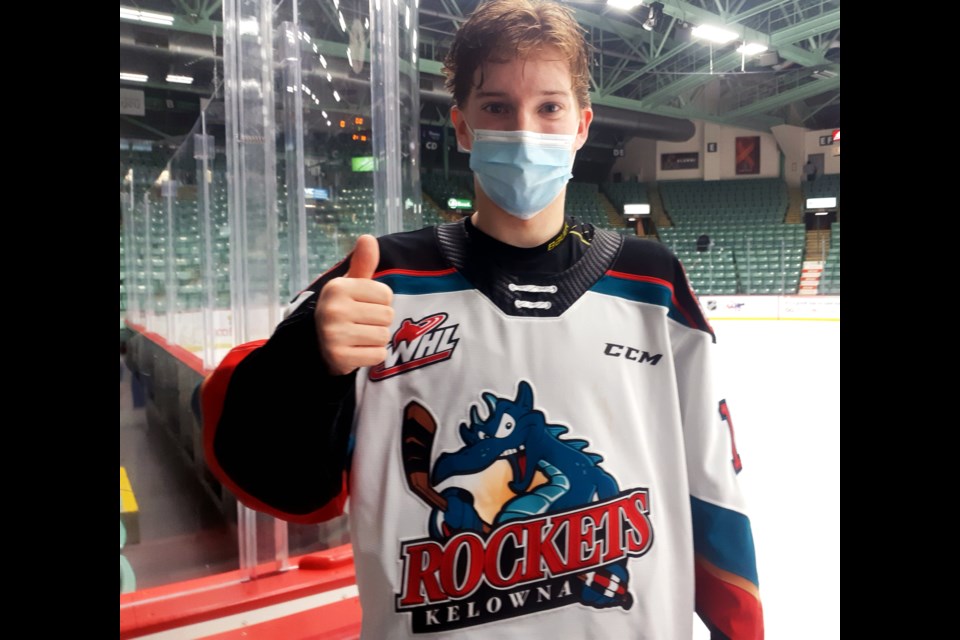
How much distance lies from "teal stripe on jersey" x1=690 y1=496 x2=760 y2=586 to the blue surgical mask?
42 cm

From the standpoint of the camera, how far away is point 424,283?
77 centimetres

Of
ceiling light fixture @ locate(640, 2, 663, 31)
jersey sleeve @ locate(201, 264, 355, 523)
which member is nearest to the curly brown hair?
jersey sleeve @ locate(201, 264, 355, 523)

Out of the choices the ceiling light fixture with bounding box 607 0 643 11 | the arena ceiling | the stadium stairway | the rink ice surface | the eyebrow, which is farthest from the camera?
the stadium stairway

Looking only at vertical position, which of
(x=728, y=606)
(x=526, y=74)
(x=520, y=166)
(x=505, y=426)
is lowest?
(x=728, y=606)

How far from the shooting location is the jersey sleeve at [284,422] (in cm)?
68

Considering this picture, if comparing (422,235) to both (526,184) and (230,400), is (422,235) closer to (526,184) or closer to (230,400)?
(526,184)

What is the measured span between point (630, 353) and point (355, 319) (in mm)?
325

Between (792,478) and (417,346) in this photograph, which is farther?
(792,478)

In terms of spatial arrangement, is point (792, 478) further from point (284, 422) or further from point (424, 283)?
point (284, 422)

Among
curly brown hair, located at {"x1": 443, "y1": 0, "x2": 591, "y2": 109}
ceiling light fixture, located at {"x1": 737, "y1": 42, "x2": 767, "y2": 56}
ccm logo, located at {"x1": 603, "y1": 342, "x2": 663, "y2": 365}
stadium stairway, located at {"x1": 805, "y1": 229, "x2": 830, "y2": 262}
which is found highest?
ceiling light fixture, located at {"x1": 737, "y1": 42, "x2": 767, "y2": 56}

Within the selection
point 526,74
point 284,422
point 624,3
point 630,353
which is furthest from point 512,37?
point 624,3

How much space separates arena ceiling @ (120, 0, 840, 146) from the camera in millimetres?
2922

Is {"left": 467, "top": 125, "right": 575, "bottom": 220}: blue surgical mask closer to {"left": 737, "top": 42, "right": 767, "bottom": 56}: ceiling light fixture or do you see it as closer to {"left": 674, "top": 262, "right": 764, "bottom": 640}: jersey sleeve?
{"left": 674, "top": 262, "right": 764, "bottom": 640}: jersey sleeve
